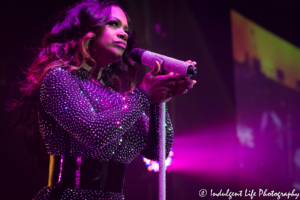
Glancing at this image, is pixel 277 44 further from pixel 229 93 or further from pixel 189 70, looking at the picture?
pixel 189 70

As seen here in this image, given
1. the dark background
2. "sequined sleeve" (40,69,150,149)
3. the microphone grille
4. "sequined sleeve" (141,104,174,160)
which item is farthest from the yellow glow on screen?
"sequined sleeve" (40,69,150,149)

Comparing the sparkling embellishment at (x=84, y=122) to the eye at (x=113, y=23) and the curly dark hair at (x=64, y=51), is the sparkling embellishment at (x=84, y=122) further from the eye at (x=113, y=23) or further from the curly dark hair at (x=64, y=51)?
the eye at (x=113, y=23)

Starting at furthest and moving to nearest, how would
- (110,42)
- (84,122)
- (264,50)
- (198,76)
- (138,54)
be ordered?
(264,50) < (198,76) < (110,42) < (138,54) < (84,122)

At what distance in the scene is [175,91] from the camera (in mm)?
961

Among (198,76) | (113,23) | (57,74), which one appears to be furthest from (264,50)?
(57,74)

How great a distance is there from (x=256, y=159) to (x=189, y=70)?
1991 millimetres

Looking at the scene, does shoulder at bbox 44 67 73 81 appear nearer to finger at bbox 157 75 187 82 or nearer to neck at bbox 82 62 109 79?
neck at bbox 82 62 109 79

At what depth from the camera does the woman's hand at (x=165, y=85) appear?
938 millimetres

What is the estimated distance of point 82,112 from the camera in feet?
3.09

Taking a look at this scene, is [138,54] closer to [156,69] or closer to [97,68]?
[156,69]

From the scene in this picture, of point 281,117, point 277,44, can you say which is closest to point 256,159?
point 281,117

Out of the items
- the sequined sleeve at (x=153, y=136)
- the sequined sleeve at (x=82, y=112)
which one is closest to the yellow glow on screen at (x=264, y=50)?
the sequined sleeve at (x=153, y=136)

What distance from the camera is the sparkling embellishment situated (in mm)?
923

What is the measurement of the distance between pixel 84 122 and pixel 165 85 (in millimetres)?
270
